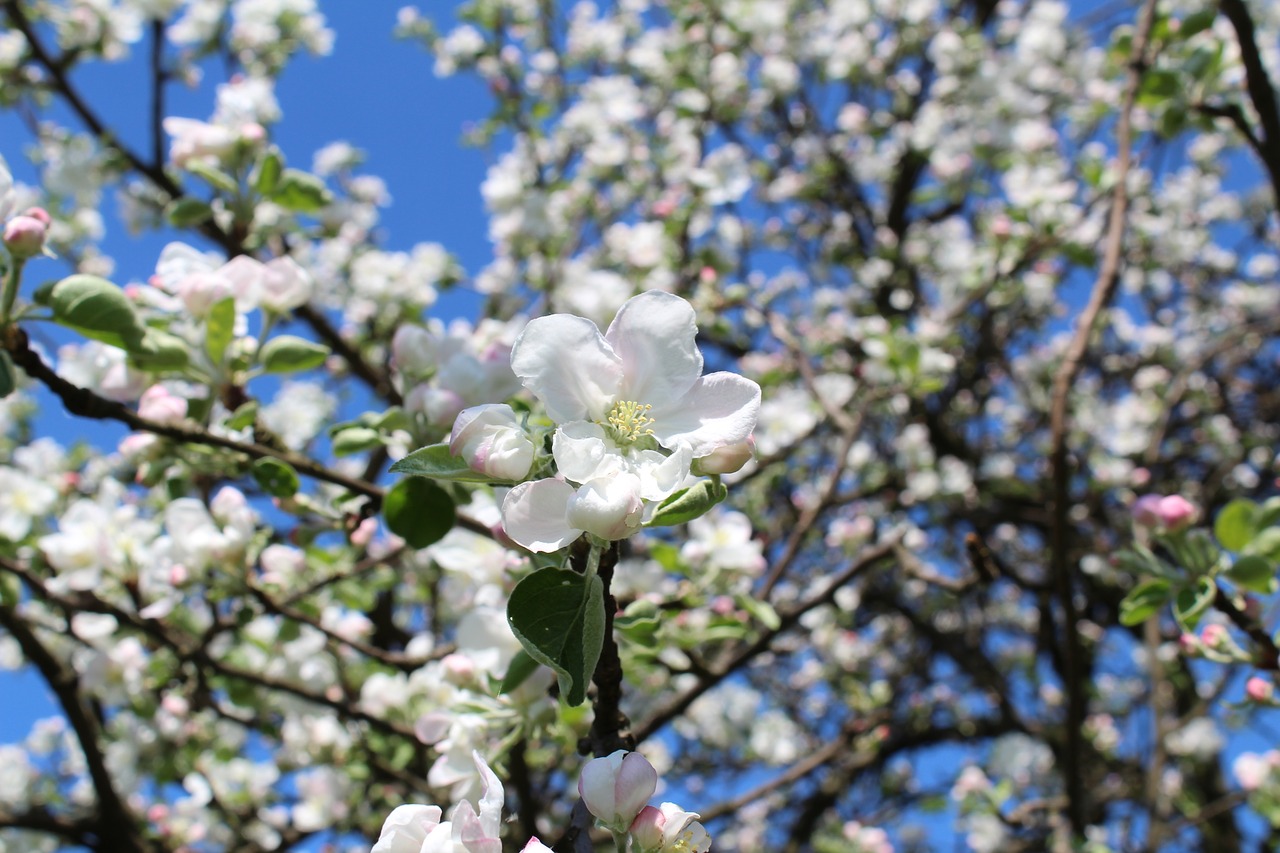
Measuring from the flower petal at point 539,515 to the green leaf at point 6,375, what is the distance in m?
0.64

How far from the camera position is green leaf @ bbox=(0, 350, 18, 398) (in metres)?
1.07

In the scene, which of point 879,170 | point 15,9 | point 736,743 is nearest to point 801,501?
point 736,743

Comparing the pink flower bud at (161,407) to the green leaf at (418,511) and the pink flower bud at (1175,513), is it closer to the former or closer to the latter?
the green leaf at (418,511)

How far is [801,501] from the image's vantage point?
14.0 feet

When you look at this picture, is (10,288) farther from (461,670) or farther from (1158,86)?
(1158,86)

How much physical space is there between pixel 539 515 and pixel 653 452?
5.1 inches

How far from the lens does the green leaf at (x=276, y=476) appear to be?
128 cm

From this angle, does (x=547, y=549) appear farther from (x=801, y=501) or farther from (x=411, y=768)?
(x=801, y=501)

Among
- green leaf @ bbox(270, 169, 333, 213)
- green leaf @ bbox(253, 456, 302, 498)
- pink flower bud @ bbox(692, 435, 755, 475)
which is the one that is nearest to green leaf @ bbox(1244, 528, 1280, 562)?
pink flower bud @ bbox(692, 435, 755, 475)

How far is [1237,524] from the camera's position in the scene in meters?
1.36

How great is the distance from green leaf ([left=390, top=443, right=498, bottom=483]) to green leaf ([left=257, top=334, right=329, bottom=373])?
0.53 metres

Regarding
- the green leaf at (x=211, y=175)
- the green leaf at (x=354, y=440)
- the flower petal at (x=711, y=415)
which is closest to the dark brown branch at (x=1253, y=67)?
the flower petal at (x=711, y=415)

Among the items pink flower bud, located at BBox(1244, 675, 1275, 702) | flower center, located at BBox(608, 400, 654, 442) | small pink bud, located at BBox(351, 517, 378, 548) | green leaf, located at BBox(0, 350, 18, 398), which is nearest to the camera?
flower center, located at BBox(608, 400, 654, 442)

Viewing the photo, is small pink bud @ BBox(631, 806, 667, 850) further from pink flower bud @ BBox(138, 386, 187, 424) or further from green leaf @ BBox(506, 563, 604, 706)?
pink flower bud @ BBox(138, 386, 187, 424)
